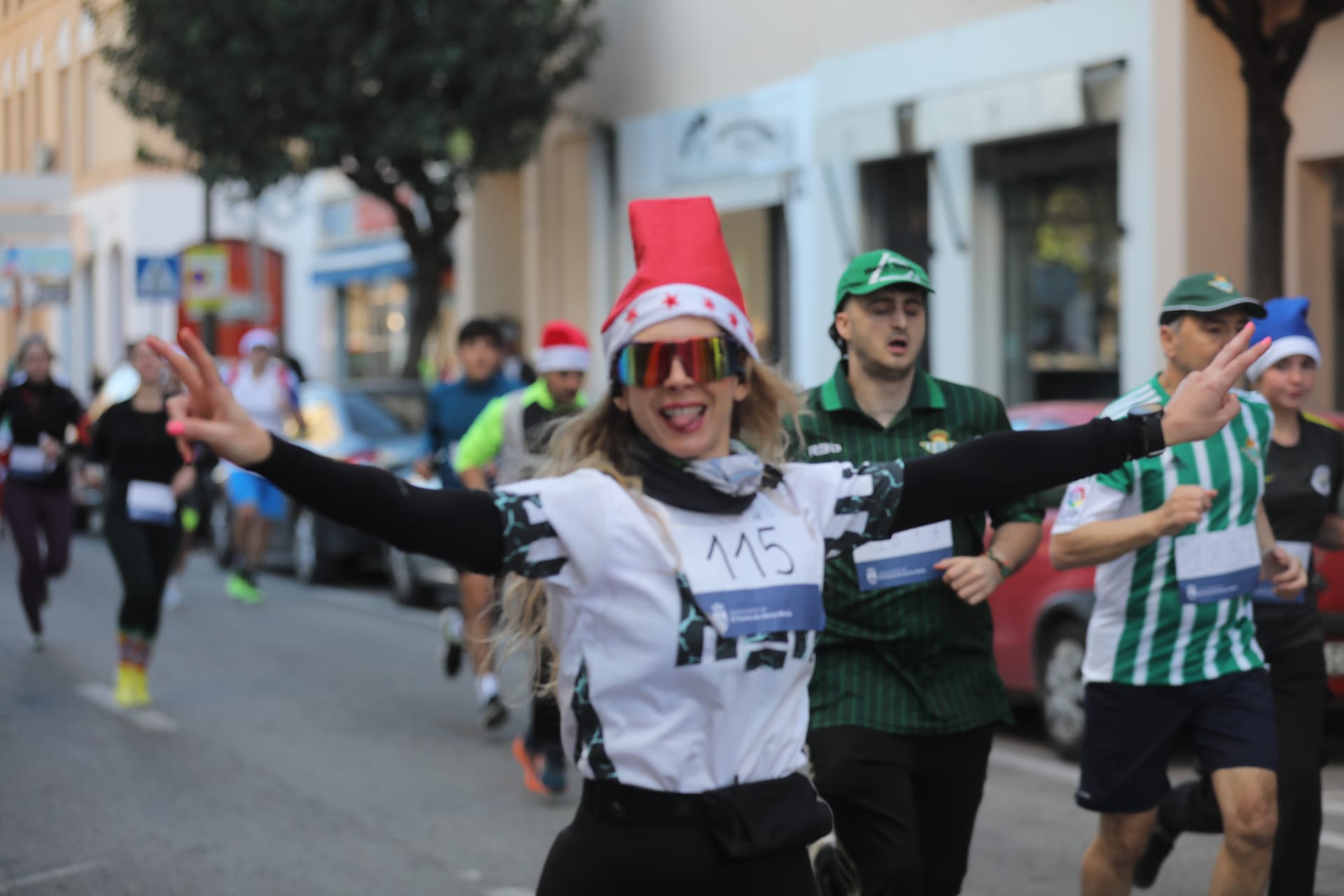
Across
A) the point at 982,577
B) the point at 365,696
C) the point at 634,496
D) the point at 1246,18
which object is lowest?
the point at 365,696

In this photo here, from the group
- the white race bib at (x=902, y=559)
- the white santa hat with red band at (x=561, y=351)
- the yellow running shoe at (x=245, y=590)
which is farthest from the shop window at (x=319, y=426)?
the white race bib at (x=902, y=559)

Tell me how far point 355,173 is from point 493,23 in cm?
256

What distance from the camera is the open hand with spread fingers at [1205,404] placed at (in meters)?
3.20

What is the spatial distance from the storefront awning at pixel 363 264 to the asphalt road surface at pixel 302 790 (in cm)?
A: 1735

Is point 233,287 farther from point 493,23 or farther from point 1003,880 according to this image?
point 1003,880

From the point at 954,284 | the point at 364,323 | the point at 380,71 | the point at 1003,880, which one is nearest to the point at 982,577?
the point at 1003,880

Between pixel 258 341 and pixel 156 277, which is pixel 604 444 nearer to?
pixel 258 341

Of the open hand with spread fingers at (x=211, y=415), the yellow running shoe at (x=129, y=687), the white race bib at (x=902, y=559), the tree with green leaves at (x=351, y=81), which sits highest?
the tree with green leaves at (x=351, y=81)

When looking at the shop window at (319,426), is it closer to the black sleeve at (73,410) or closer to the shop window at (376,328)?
the black sleeve at (73,410)

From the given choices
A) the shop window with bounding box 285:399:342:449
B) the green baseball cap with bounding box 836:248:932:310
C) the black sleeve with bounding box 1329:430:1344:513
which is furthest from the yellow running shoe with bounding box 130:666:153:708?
the black sleeve with bounding box 1329:430:1344:513

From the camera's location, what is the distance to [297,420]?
15.9 metres

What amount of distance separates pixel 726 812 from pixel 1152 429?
3.19ft

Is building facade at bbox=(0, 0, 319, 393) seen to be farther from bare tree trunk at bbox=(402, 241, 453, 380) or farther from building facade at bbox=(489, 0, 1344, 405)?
building facade at bbox=(489, 0, 1344, 405)

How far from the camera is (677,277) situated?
3082 mm
